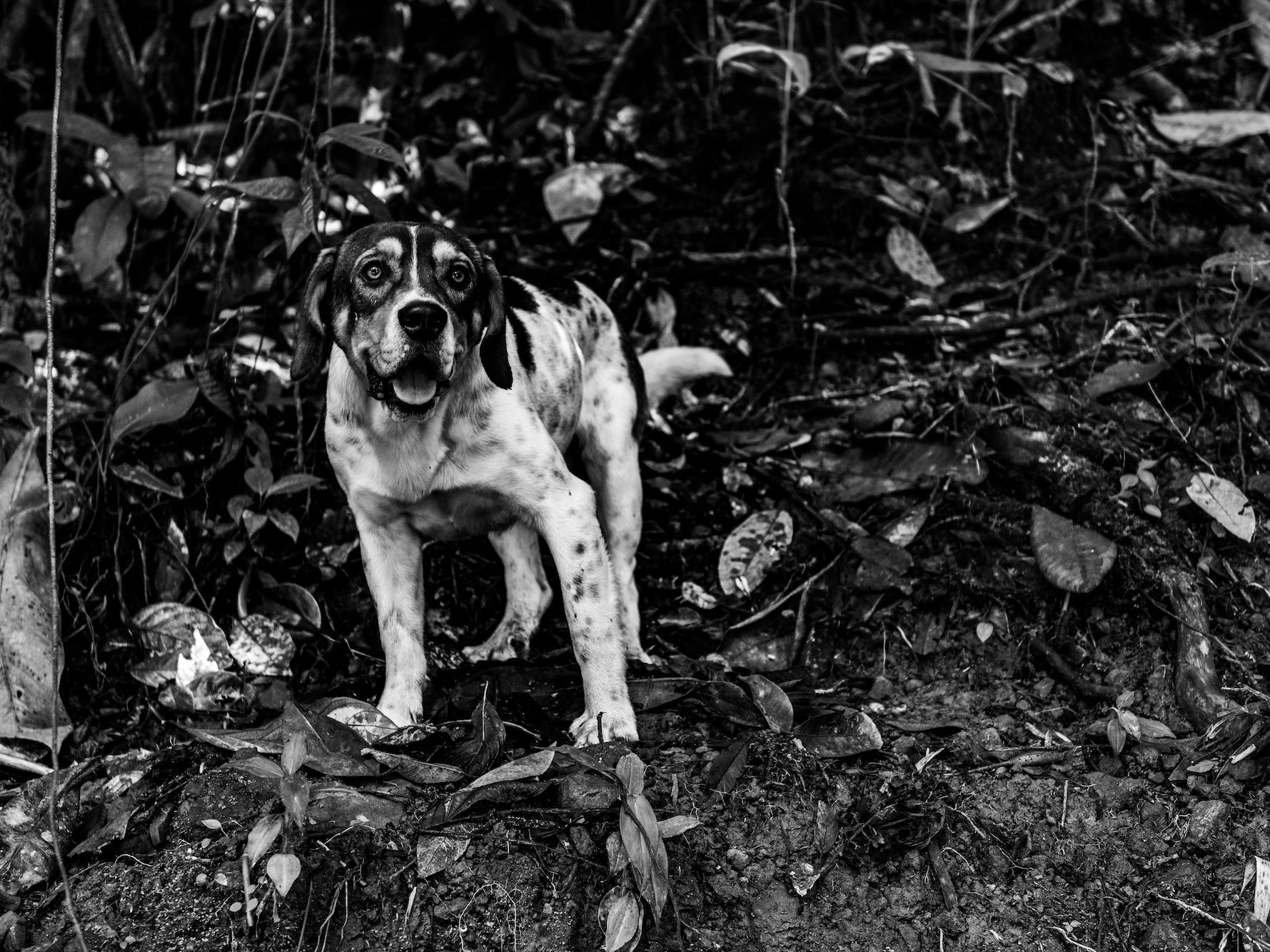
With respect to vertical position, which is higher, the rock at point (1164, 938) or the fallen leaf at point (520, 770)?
the fallen leaf at point (520, 770)

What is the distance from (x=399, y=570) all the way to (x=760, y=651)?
140 centimetres

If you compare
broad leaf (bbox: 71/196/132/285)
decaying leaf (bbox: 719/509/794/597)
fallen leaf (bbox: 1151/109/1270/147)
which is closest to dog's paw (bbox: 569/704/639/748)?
decaying leaf (bbox: 719/509/794/597)

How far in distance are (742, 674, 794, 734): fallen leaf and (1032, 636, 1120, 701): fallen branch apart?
37.8 inches

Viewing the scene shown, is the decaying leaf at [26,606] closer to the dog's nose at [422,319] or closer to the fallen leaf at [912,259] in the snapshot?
the dog's nose at [422,319]

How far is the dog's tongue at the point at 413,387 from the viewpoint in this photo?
13.5 feet

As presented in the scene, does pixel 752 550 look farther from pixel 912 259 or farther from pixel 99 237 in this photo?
pixel 99 237

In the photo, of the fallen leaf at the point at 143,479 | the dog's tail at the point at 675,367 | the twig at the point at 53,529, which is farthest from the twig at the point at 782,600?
the twig at the point at 53,529

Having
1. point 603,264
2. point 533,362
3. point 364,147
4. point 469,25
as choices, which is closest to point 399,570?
point 533,362

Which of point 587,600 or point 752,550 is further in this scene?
point 752,550

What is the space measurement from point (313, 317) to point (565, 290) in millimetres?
1397

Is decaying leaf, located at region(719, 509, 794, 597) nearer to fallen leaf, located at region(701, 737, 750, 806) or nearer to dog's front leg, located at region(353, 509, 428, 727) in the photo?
fallen leaf, located at region(701, 737, 750, 806)

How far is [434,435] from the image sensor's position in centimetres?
436

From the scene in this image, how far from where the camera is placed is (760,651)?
16.6 feet

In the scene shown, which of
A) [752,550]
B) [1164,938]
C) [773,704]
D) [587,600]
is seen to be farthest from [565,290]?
[1164,938]
